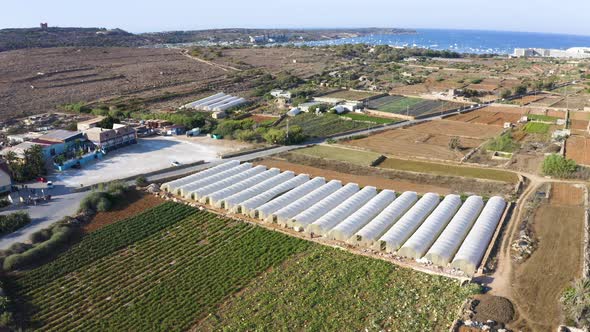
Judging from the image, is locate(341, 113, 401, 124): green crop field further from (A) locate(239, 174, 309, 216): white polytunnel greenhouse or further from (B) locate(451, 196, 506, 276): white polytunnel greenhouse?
(B) locate(451, 196, 506, 276): white polytunnel greenhouse

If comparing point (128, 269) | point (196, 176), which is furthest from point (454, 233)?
point (196, 176)

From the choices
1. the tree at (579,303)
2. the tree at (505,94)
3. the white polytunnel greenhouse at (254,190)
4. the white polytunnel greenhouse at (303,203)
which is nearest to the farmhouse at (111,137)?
the white polytunnel greenhouse at (254,190)

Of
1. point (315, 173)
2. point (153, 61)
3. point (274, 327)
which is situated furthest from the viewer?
point (153, 61)

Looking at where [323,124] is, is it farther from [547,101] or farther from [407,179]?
[547,101]

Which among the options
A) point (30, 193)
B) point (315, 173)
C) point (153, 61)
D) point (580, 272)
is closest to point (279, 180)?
point (315, 173)

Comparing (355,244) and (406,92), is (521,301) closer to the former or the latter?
(355,244)

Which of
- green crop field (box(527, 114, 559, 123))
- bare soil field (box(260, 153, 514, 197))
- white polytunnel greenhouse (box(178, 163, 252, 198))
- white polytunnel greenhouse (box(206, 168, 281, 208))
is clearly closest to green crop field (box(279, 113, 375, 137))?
bare soil field (box(260, 153, 514, 197))
